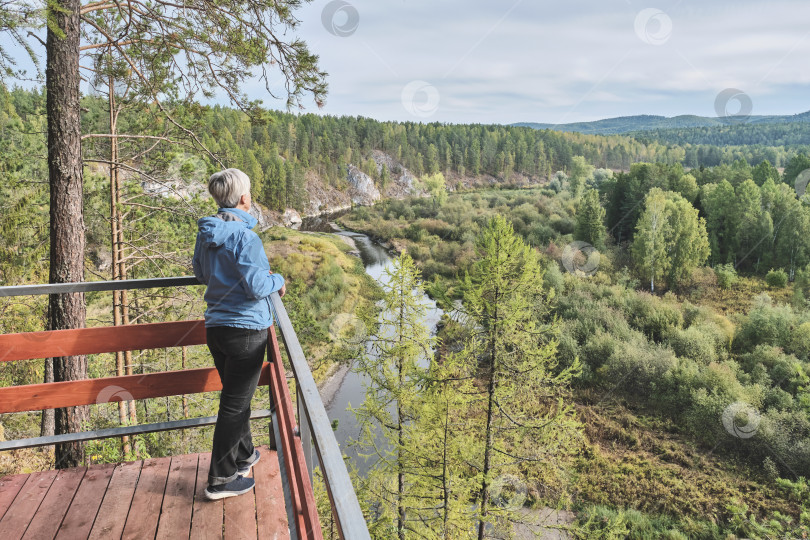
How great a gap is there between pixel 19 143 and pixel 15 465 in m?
8.67

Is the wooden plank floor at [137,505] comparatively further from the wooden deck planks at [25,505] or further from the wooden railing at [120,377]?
the wooden railing at [120,377]

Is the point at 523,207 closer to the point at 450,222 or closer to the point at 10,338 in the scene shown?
the point at 450,222

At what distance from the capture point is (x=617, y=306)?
103ft

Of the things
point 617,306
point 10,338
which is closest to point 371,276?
point 617,306

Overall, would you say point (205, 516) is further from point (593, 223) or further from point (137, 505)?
Answer: point (593, 223)

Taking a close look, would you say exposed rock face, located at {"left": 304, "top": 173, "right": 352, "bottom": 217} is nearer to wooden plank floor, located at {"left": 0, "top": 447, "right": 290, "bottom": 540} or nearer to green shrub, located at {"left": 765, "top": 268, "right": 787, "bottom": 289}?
green shrub, located at {"left": 765, "top": 268, "right": 787, "bottom": 289}

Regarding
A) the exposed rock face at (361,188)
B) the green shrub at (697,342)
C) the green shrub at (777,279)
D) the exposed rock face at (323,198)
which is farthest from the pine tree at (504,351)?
the exposed rock face at (361,188)

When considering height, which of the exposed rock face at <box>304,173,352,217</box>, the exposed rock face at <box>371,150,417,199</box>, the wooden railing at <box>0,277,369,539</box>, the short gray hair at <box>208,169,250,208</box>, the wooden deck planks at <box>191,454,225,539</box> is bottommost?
the wooden deck planks at <box>191,454,225,539</box>

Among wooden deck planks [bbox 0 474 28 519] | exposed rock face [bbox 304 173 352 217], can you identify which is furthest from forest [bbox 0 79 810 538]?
exposed rock face [bbox 304 173 352 217]

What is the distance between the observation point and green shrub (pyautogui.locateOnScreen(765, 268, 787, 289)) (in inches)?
1383

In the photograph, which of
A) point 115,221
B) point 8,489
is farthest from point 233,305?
point 115,221

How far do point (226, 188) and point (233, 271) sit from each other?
47cm

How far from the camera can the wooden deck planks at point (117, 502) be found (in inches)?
101

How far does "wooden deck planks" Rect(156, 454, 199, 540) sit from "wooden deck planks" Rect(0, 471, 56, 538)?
0.68m
